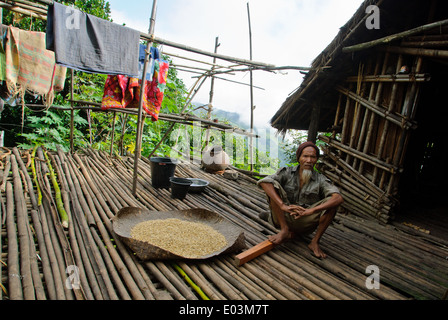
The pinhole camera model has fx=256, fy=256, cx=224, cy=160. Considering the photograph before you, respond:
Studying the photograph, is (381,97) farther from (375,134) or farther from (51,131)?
(51,131)

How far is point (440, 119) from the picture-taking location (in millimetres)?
4938

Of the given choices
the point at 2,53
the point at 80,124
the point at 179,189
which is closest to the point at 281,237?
the point at 179,189

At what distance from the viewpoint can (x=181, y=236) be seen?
261 cm

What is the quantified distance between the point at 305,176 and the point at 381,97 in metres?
2.06

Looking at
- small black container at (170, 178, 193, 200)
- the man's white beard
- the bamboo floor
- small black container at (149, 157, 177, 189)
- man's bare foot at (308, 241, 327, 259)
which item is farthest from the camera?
small black container at (149, 157, 177, 189)

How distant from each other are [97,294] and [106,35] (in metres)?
2.77

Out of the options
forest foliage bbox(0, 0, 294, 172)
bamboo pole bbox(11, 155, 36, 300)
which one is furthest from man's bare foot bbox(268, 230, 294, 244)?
forest foliage bbox(0, 0, 294, 172)

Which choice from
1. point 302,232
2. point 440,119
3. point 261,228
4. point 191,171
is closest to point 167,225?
point 261,228

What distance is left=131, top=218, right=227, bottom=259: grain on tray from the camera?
7.74 feet

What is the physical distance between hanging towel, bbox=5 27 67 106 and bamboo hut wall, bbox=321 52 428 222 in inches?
180

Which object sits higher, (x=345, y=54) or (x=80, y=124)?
(x=345, y=54)
